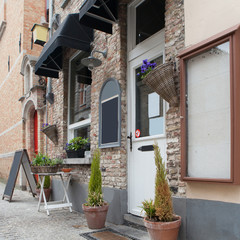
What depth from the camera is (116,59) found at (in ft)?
15.9

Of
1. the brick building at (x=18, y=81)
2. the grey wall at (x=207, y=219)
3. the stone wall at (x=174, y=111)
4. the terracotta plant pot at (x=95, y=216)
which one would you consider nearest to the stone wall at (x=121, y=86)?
the terracotta plant pot at (x=95, y=216)

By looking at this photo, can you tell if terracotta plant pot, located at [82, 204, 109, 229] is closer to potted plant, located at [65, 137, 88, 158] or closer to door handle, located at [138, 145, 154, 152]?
door handle, located at [138, 145, 154, 152]

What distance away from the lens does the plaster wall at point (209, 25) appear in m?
2.82

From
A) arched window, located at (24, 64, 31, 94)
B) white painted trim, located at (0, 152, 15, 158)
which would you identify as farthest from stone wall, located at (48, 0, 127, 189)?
white painted trim, located at (0, 152, 15, 158)

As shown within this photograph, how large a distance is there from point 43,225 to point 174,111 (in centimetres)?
293

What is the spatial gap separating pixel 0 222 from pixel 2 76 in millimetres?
11990

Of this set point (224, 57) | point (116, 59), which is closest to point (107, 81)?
point (116, 59)

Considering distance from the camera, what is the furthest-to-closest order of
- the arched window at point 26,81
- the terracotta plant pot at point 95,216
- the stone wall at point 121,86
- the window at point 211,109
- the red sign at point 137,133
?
1. the arched window at point 26,81
2. the stone wall at point 121,86
3. the red sign at point 137,133
4. the terracotta plant pot at point 95,216
5. the window at point 211,109

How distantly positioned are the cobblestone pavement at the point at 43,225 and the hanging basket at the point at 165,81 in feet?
6.25

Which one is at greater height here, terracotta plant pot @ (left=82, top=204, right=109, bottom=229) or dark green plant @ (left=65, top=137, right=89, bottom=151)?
dark green plant @ (left=65, top=137, right=89, bottom=151)

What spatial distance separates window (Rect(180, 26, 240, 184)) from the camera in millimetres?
2715

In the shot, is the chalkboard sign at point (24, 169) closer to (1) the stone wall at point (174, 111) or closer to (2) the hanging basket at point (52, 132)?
(2) the hanging basket at point (52, 132)

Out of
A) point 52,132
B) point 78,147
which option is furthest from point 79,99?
point 78,147

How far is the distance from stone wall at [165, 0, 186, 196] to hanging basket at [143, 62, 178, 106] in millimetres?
99
